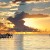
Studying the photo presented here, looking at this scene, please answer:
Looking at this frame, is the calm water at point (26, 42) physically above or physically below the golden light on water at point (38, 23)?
below

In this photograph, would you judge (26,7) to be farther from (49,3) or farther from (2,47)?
(2,47)

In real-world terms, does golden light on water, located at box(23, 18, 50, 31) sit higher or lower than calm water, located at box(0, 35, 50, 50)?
higher

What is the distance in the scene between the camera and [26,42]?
254 centimetres

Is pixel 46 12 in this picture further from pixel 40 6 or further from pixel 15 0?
pixel 15 0

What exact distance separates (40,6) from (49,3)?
0.12 meters

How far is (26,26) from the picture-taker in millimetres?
2543

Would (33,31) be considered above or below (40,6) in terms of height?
below

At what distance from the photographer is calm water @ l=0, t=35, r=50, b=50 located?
251 cm

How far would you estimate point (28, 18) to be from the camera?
2.55 meters

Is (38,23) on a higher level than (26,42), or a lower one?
higher

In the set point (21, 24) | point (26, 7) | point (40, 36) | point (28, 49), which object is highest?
point (26, 7)

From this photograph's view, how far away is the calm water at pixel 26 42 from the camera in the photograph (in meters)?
2.51

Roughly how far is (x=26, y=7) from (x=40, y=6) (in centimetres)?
18

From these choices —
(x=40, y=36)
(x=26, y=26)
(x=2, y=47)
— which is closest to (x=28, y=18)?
(x=26, y=26)
